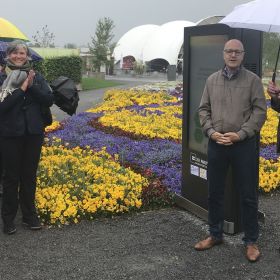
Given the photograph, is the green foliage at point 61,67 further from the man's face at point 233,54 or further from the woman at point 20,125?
the man's face at point 233,54

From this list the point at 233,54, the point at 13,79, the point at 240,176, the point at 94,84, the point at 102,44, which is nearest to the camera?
the point at 233,54

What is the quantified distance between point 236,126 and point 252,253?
116 centimetres

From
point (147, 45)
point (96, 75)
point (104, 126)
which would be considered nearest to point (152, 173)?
point (104, 126)

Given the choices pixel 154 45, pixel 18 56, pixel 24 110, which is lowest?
pixel 24 110

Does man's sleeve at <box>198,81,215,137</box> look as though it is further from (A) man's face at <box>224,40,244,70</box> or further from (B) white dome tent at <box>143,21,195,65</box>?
(B) white dome tent at <box>143,21,195,65</box>

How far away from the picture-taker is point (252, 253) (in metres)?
4.18

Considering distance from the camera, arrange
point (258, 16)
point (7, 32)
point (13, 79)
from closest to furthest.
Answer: point (258, 16), point (13, 79), point (7, 32)

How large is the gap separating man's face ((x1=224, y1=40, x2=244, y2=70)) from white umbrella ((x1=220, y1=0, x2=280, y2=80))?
160mm

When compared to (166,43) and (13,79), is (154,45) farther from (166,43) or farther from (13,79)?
(13,79)

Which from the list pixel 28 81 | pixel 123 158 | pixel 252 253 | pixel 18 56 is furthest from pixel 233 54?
pixel 123 158

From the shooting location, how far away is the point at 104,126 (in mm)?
10234

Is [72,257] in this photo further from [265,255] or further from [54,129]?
[54,129]

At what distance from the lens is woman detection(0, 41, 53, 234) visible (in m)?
4.49

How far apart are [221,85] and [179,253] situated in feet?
5.21
